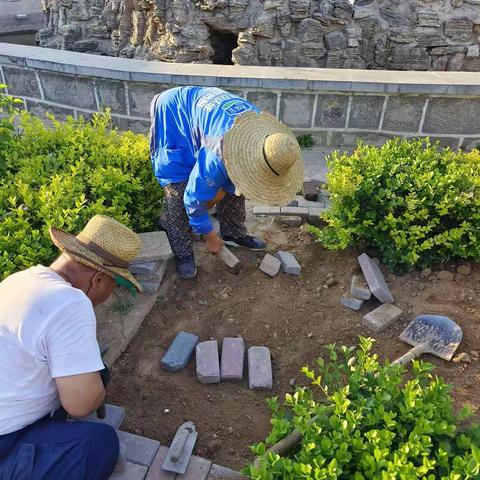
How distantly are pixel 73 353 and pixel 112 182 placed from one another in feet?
5.97

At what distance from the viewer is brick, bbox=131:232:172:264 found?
3434mm

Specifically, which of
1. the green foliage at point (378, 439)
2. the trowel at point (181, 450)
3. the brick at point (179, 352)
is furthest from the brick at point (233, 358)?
the green foliage at point (378, 439)

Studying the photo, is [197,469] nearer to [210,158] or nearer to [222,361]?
[222,361]

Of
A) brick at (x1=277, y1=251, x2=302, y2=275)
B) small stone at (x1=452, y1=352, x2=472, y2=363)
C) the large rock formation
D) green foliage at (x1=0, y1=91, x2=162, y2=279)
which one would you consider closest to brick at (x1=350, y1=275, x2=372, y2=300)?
brick at (x1=277, y1=251, x2=302, y2=275)

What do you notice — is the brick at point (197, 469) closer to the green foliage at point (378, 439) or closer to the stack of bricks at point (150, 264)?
the green foliage at point (378, 439)

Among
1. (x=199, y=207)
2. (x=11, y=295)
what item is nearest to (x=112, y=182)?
(x=199, y=207)

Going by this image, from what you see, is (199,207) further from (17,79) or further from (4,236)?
(17,79)

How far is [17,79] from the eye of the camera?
5762 millimetres

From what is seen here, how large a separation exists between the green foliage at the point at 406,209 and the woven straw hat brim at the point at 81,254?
1.99 meters

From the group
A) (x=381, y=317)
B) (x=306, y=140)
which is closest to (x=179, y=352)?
(x=381, y=317)

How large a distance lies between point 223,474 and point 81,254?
1.28 m

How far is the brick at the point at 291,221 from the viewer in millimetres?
4375

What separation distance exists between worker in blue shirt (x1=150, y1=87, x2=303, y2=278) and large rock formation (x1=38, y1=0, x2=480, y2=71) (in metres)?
10.8

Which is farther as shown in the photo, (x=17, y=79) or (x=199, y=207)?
(x=17, y=79)
